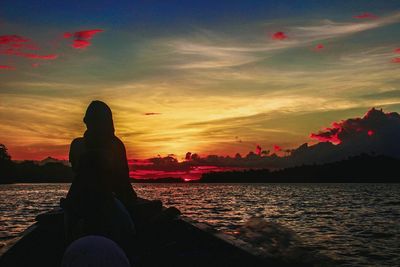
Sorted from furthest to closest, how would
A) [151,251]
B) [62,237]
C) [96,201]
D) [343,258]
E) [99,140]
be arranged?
[343,258]
[62,237]
[151,251]
[99,140]
[96,201]

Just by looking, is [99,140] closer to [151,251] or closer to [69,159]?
[69,159]

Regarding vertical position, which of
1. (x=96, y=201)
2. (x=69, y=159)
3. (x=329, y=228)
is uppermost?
(x=69, y=159)

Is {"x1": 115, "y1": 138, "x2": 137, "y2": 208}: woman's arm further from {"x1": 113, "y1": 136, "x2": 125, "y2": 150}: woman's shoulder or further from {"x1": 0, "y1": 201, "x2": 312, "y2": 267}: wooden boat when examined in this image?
{"x1": 0, "y1": 201, "x2": 312, "y2": 267}: wooden boat

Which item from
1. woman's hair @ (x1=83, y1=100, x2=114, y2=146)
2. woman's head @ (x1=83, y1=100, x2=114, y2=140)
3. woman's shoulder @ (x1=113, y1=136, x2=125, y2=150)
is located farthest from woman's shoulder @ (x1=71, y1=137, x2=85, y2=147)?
woman's shoulder @ (x1=113, y1=136, x2=125, y2=150)

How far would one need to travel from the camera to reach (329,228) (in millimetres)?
30391

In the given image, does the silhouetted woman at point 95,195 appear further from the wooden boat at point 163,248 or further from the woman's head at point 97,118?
the wooden boat at point 163,248

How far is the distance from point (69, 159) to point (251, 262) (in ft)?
10.8

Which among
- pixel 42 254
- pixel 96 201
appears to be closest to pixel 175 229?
pixel 42 254

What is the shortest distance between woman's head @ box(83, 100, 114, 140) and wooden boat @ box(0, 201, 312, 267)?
76.3 inches

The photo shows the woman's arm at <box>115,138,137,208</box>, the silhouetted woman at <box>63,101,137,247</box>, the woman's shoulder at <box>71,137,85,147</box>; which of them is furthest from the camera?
the woman's arm at <box>115,138,137,208</box>

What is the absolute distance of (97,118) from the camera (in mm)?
5746

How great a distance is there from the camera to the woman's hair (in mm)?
5742

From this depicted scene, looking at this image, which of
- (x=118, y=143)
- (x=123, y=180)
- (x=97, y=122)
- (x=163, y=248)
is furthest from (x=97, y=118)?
(x=163, y=248)

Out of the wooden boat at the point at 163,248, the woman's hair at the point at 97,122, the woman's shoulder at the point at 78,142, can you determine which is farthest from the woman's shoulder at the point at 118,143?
the wooden boat at the point at 163,248
